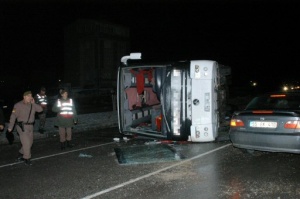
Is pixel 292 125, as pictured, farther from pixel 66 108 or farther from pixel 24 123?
pixel 66 108

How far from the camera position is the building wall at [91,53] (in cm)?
5619

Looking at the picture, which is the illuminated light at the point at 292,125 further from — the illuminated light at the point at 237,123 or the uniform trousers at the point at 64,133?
the uniform trousers at the point at 64,133

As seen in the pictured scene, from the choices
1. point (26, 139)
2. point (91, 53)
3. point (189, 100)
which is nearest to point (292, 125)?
point (189, 100)

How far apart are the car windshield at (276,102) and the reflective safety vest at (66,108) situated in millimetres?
4608

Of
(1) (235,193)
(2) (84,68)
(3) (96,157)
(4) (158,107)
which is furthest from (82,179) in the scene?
(2) (84,68)

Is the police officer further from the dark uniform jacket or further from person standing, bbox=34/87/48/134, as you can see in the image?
person standing, bbox=34/87/48/134

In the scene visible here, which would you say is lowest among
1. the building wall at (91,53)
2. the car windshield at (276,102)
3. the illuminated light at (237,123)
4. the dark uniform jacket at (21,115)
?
the illuminated light at (237,123)

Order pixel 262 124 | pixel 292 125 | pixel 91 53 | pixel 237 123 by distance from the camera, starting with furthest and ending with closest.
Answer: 1. pixel 91 53
2. pixel 237 123
3. pixel 262 124
4. pixel 292 125

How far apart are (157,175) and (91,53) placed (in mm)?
52187

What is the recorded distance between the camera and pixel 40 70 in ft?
194

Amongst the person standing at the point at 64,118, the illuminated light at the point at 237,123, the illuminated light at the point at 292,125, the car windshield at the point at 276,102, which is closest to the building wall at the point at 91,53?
the person standing at the point at 64,118

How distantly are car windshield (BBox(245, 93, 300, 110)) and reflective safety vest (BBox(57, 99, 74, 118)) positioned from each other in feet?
15.1

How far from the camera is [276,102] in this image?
23.6 feet

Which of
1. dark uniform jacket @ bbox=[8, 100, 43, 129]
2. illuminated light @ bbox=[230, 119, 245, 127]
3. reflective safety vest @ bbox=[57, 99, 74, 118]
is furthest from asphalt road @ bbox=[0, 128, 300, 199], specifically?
reflective safety vest @ bbox=[57, 99, 74, 118]
